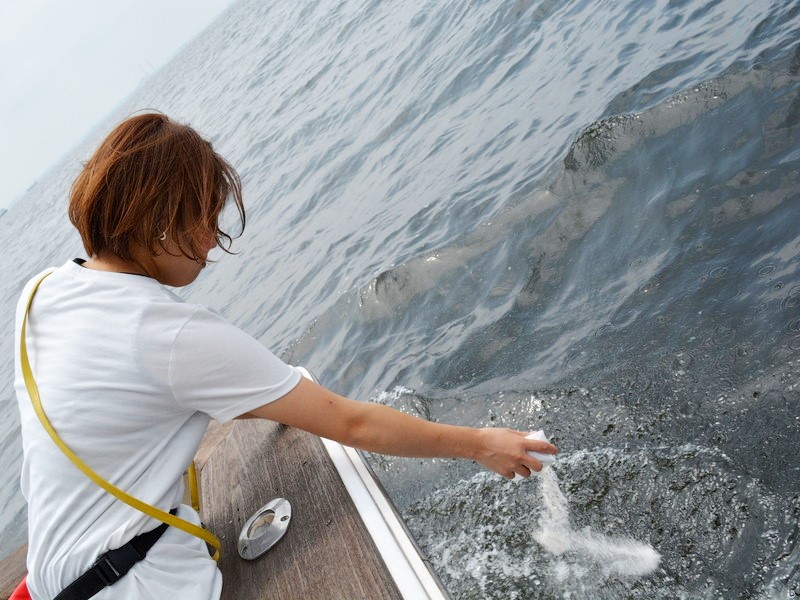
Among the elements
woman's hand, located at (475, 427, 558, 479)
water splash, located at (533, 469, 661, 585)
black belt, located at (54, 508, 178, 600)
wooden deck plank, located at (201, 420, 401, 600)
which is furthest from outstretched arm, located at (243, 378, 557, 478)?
water splash, located at (533, 469, 661, 585)

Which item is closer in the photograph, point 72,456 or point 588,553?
point 72,456

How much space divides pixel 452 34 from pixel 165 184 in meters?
10.4

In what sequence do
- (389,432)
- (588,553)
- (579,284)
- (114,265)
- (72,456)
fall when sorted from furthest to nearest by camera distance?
(579,284), (588,553), (389,432), (114,265), (72,456)

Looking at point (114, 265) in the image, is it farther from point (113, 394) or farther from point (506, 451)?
point (506, 451)

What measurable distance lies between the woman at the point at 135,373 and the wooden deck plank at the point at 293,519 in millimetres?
263

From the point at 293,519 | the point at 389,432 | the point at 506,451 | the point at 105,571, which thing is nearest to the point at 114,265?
the point at 105,571

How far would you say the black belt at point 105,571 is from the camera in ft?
5.94

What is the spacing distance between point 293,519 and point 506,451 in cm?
82

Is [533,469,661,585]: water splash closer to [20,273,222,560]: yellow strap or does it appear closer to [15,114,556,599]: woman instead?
[15,114,556,599]: woman

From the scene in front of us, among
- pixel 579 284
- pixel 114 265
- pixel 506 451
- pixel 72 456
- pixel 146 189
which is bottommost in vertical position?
pixel 579 284

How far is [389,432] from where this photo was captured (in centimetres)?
213

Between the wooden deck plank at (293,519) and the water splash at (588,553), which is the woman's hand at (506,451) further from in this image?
the water splash at (588,553)

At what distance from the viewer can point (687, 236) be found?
4328 mm

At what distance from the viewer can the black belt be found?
71.2 inches
